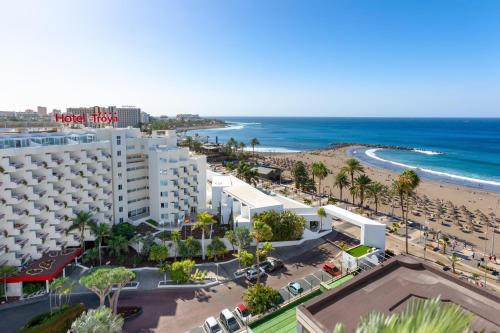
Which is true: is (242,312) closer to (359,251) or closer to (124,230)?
(359,251)

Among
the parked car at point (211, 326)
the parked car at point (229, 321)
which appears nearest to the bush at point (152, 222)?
the parked car at point (229, 321)

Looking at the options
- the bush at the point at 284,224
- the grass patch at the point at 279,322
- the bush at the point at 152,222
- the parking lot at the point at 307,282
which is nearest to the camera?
the grass patch at the point at 279,322

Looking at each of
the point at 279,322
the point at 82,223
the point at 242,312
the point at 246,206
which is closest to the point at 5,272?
the point at 82,223

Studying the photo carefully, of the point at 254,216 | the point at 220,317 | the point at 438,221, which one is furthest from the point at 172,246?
the point at 438,221

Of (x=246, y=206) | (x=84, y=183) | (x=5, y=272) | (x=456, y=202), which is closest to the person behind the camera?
(x=5, y=272)

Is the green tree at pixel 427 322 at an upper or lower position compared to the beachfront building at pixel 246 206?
upper

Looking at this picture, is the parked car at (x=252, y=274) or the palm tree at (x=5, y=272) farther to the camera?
the parked car at (x=252, y=274)

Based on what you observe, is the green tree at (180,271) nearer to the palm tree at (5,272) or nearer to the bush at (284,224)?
the bush at (284,224)
